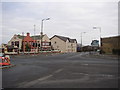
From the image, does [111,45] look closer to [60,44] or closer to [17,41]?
[17,41]

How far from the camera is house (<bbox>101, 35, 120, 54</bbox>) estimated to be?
44556 millimetres

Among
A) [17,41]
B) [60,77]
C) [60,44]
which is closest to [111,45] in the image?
[60,77]

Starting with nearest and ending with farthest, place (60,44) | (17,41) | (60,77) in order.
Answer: (60,77), (17,41), (60,44)

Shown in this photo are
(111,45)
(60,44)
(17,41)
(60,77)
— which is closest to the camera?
(60,77)

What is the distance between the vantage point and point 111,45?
4828 centimetres

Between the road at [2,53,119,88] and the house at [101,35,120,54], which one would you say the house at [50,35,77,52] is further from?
the road at [2,53,119,88]

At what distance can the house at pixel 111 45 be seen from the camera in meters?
44.6

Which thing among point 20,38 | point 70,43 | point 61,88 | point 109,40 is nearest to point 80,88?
point 61,88

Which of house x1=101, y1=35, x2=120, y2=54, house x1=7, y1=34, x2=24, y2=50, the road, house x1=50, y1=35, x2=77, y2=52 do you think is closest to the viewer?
the road

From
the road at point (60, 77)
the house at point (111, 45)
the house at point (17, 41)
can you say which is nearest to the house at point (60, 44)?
the house at point (17, 41)

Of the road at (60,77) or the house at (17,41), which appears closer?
the road at (60,77)

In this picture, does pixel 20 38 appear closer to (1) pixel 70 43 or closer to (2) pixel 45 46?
(2) pixel 45 46

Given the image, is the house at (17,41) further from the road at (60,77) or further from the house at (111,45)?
the road at (60,77)

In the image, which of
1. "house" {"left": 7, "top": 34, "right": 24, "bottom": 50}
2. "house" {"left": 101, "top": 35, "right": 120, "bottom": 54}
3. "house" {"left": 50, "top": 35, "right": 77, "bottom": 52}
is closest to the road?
"house" {"left": 101, "top": 35, "right": 120, "bottom": 54}
